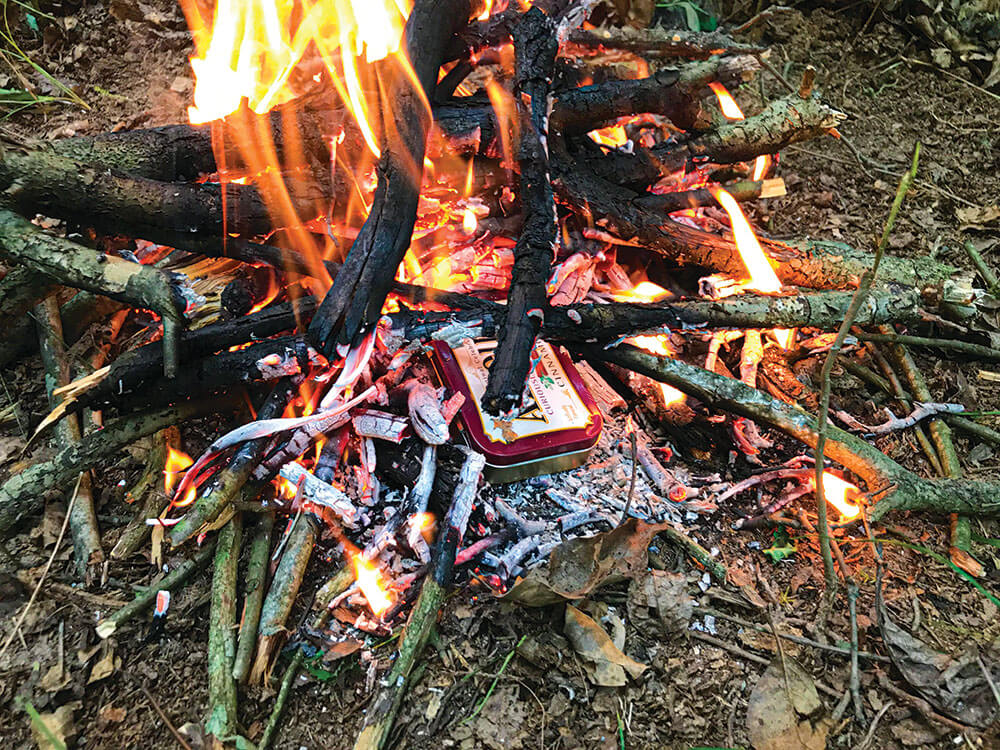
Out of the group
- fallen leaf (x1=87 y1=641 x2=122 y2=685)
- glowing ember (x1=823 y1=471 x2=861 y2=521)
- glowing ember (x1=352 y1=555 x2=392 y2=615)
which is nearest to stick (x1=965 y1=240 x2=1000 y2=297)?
glowing ember (x1=823 y1=471 x2=861 y2=521)

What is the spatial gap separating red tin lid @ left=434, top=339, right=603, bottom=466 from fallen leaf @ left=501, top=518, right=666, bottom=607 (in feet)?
1.19

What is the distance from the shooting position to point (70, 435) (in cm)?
214

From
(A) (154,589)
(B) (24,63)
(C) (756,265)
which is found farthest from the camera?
(B) (24,63)

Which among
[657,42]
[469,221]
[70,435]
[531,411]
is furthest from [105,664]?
[657,42]

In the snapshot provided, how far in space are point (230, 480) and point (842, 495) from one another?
2.06m

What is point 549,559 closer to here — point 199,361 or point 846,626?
point 846,626

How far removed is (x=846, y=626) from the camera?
190 centimetres

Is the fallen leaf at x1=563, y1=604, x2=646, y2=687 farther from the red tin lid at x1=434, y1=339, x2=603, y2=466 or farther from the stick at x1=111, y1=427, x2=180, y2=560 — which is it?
the stick at x1=111, y1=427, x2=180, y2=560

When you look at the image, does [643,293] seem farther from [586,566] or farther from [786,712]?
[786,712]

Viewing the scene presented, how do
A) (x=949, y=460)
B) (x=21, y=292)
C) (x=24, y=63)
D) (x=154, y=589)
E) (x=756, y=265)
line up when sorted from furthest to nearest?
(x=24, y=63)
(x=756, y=265)
(x=949, y=460)
(x=21, y=292)
(x=154, y=589)

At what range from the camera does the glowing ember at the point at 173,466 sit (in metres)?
2.04

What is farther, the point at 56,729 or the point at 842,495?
the point at 842,495

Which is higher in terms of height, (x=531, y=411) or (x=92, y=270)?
(x=92, y=270)

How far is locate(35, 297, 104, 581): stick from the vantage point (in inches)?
75.0
